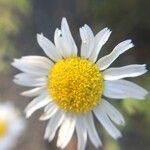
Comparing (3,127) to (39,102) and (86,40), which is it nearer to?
(39,102)

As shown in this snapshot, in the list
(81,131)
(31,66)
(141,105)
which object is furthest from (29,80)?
(141,105)

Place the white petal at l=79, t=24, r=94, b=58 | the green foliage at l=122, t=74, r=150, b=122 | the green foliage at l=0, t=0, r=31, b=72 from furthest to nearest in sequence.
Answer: the green foliage at l=0, t=0, r=31, b=72 < the green foliage at l=122, t=74, r=150, b=122 < the white petal at l=79, t=24, r=94, b=58

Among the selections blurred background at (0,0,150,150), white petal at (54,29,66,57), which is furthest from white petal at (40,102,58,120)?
blurred background at (0,0,150,150)

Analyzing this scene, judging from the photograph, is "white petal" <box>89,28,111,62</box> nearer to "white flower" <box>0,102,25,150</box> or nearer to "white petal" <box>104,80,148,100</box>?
"white petal" <box>104,80,148,100</box>

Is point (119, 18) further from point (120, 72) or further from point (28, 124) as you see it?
point (120, 72)

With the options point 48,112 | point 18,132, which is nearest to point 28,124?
point 18,132

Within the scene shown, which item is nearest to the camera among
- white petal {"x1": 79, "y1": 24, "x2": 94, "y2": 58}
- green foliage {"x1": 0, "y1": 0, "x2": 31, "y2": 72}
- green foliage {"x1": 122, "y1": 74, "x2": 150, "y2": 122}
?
white petal {"x1": 79, "y1": 24, "x2": 94, "y2": 58}
